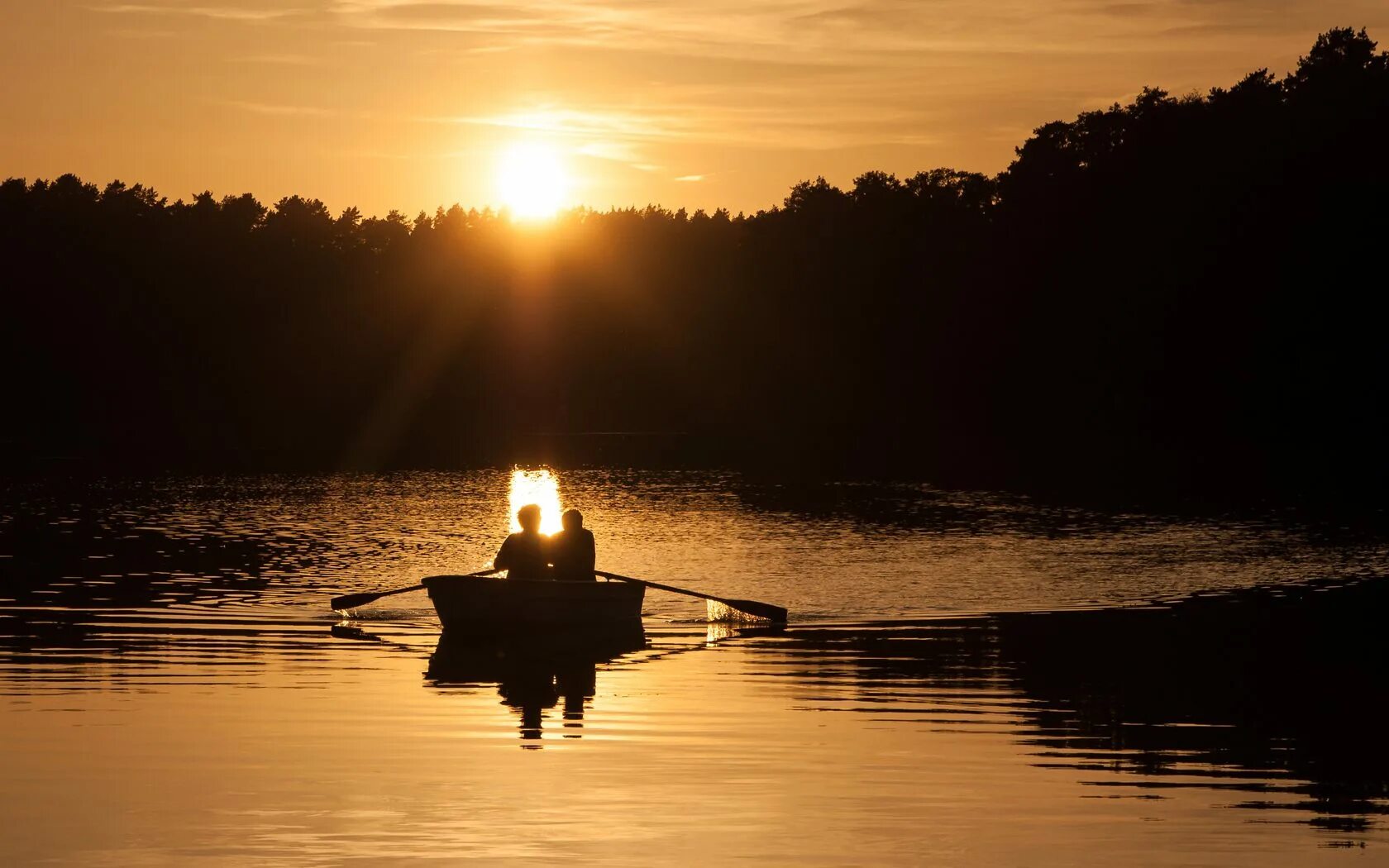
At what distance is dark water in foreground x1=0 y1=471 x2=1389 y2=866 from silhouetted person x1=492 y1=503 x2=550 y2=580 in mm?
1055

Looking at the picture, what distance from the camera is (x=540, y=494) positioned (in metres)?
59.2

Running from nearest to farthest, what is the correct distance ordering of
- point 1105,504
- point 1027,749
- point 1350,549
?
point 1027,749 < point 1350,549 < point 1105,504

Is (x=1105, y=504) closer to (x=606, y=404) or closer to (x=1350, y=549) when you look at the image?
(x=1350, y=549)

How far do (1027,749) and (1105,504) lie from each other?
3626 centimetres

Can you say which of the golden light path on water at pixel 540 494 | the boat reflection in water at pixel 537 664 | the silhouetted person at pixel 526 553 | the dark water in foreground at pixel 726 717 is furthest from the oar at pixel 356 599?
the golden light path on water at pixel 540 494

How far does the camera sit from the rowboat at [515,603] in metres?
23.2

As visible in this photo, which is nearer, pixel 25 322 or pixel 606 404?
pixel 25 322

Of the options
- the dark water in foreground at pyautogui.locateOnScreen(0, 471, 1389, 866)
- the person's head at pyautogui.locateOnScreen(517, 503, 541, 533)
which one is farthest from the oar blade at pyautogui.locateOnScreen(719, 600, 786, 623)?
the person's head at pyautogui.locateOnScreen(517, 503, 541, 533)

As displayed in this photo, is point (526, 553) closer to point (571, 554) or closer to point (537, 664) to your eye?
point (571, 554)

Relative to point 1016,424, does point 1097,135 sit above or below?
above

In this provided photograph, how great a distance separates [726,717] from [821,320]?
10874cm

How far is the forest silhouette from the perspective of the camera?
286 ft

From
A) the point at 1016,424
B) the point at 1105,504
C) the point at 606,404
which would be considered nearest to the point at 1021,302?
the point at 1016,424

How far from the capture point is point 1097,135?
110875mm
